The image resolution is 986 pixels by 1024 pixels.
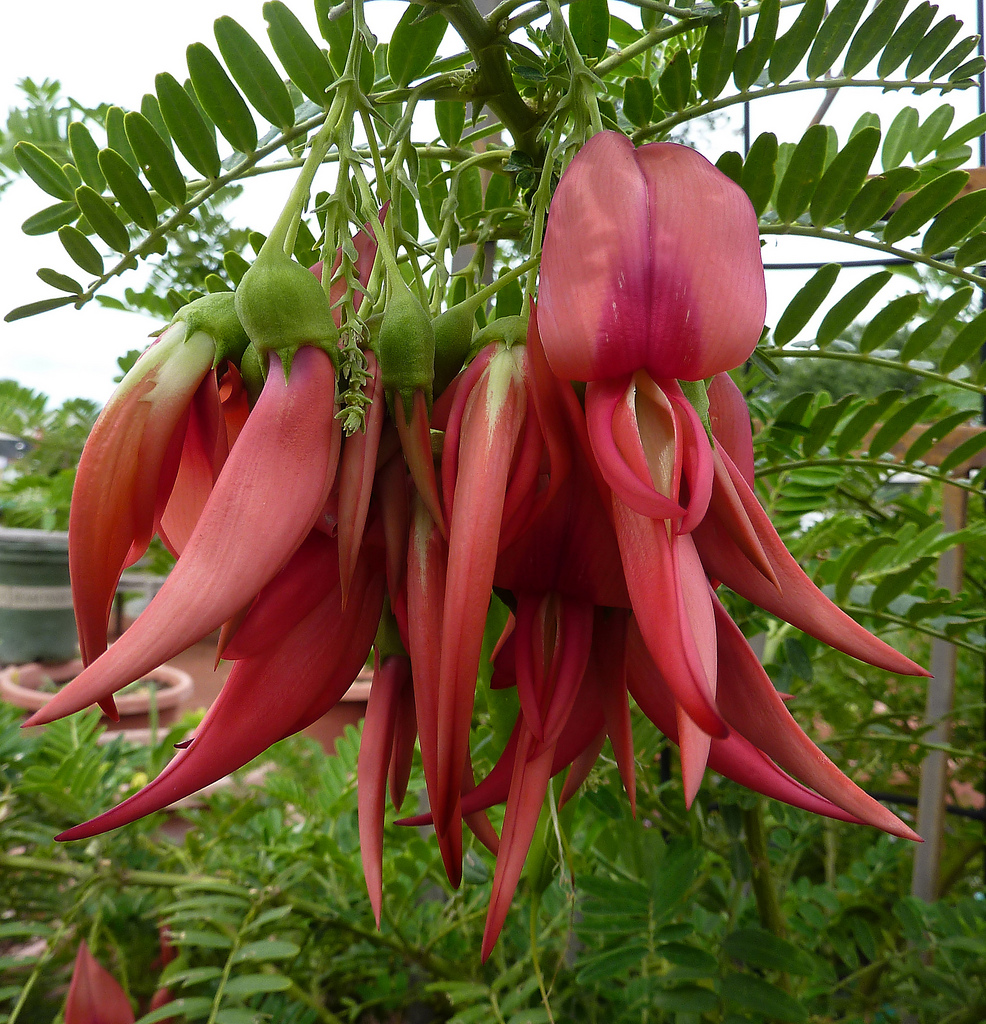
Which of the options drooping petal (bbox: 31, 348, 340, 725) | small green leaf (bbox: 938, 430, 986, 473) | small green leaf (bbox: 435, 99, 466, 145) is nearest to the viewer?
drooping petal (bbox: 31, 348, 340, 725)

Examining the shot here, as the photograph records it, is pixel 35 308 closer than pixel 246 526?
No

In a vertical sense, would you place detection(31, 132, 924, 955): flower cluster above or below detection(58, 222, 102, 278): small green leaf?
below

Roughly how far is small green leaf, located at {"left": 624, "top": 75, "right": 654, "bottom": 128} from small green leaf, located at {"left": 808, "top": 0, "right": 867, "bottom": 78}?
9cm

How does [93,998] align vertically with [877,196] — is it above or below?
below

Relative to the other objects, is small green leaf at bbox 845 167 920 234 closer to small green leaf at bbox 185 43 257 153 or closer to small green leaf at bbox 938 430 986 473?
small green leaf at bbox 938 430 986 473

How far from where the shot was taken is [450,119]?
1.63 feet

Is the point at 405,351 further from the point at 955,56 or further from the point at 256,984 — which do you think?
the point at 256,984

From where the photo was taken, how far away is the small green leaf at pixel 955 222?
46cm

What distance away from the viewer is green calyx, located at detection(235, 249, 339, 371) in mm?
263

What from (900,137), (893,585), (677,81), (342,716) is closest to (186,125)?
(677,81)

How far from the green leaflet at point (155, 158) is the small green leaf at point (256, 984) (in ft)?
1.65

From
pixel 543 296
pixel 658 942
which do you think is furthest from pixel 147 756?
pixel 543 296

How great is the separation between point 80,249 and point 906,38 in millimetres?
440

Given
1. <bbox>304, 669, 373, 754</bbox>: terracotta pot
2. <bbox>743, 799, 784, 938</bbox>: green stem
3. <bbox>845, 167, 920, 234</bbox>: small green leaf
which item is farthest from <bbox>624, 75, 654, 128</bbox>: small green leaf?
<bbox>304, 669, 373, 754</bbox>: terracotta pot
